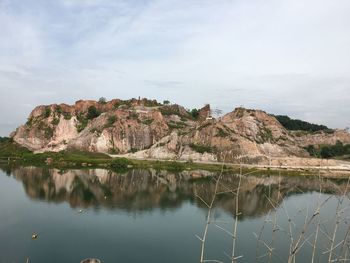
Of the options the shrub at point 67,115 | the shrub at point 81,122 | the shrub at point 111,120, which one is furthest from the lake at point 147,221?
the shrub at point 67,115

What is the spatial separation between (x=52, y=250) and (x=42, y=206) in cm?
2109

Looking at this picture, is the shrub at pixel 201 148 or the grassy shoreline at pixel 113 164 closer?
the grassy shoreline at pixel 113 164

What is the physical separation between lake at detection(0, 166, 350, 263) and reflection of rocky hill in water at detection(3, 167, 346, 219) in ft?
0.59

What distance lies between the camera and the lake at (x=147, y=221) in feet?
113

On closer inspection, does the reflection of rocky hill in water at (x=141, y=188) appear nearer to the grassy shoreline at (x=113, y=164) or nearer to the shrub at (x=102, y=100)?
the grassy shoreline at (x=113, y=164)

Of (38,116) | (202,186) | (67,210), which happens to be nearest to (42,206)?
(67,210)

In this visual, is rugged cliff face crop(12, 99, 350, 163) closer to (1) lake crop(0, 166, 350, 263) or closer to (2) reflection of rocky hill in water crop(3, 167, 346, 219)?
(2) reflection of rocky hill in water crop(3, 167, 346, 219)

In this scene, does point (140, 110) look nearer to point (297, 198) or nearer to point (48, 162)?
point (48, 162)

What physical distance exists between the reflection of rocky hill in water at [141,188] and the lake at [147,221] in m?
0.18

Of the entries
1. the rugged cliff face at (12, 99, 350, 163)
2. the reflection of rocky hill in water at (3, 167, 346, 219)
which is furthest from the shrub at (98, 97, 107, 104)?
the reflection of rocky hill in water at (3, 167, 346, 219)

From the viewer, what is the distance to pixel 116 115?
145125 mm

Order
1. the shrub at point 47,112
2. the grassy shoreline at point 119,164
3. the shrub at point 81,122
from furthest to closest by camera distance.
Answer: the shrub at point 47,112 < the shrub at point 81,122 < the grassy shoreline at point 119,164

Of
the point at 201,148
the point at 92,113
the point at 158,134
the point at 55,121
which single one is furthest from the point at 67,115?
the point at 201,148

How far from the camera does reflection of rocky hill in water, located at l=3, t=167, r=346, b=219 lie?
60459mm
